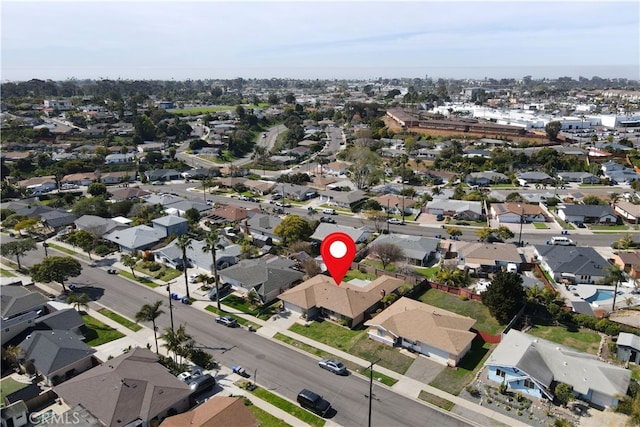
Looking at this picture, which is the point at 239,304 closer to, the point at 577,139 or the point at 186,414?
the point at 186,414

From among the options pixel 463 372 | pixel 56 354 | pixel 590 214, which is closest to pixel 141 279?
pixel 56 354

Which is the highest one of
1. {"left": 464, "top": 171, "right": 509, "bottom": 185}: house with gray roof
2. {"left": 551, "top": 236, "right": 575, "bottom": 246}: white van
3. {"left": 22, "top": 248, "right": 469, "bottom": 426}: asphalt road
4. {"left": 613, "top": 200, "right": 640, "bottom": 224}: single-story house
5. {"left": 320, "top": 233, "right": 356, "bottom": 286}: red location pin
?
{"left": 320, "top": 233, "right": 356, "bottom": 286}: red location pin

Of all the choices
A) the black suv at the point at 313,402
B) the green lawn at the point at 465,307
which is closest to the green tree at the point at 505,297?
the green lawn at the point at 465,307

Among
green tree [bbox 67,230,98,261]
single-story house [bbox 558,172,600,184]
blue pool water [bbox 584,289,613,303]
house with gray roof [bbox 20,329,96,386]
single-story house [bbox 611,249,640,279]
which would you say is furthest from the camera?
single-story house [bbox 558,172,600,184]

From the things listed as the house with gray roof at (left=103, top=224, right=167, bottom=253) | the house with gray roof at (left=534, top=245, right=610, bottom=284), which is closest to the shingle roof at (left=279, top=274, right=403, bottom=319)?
the house with gray roof at (left=534, top=245, right=610, bottom=284)

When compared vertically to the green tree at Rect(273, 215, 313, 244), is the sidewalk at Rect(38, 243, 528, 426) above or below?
below

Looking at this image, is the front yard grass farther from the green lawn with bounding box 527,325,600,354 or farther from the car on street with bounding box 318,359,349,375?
the car on street with bounding box 318,359,349,375
